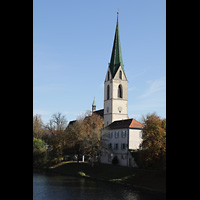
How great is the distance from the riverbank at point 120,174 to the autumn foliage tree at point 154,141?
1.49 meters

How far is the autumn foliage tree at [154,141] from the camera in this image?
1356 inches

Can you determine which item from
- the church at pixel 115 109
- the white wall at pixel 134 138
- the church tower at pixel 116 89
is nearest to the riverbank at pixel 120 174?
the church at pixel 115 109

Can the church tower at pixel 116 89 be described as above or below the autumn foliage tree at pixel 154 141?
above

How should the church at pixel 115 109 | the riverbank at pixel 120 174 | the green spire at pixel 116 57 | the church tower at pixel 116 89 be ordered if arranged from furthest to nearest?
1. the green spire at pixel 116 57
2. the church tower at pixel 116 89
3. the church at pixel 115 109
4. the riverbank at pixel 120 174

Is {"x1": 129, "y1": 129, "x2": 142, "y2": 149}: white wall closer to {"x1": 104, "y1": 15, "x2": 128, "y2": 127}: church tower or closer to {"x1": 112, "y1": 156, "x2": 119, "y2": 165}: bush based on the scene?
{"x1": 112, "y1": 156, "x2": 119, "y2": 165}: bush

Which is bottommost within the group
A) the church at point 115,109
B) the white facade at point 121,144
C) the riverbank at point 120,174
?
the riverbank at point 120,174

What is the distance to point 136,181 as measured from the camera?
3606cm

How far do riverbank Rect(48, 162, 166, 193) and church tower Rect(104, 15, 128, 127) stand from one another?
69.8 feet

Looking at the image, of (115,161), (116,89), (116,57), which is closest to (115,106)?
(116,89)

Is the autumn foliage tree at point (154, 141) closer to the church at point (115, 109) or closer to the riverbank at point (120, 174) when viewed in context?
the riverbank at point (120, 174)

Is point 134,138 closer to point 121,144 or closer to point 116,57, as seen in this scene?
point 121,144
